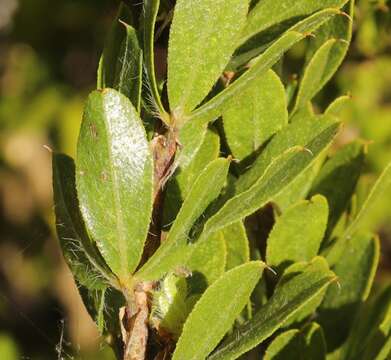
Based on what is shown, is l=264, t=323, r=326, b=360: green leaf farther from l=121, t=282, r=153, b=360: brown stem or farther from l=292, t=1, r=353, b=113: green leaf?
l=292, t=1, r=353, b=113: green leaf

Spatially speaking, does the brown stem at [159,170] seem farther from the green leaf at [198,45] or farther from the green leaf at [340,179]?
the green leaf at [340,179]

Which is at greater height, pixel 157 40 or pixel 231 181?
pixel 157 40

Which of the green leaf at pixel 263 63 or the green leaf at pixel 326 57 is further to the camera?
the green leaf at pixel 326 57

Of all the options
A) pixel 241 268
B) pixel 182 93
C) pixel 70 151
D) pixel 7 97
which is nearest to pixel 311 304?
pixel 241 268

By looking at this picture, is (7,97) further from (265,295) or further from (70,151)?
(265,295)

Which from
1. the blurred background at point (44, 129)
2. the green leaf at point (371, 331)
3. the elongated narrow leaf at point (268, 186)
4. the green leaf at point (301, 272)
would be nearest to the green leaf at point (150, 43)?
the elongated narrow leaf at point (268, 186)

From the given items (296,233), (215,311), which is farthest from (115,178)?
(296,233)

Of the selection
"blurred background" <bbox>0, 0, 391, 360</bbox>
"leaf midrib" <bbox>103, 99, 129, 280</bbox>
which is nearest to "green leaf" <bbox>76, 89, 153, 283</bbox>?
"leaf midrib" <bbox>103, 99, 129, 280</bbox>
